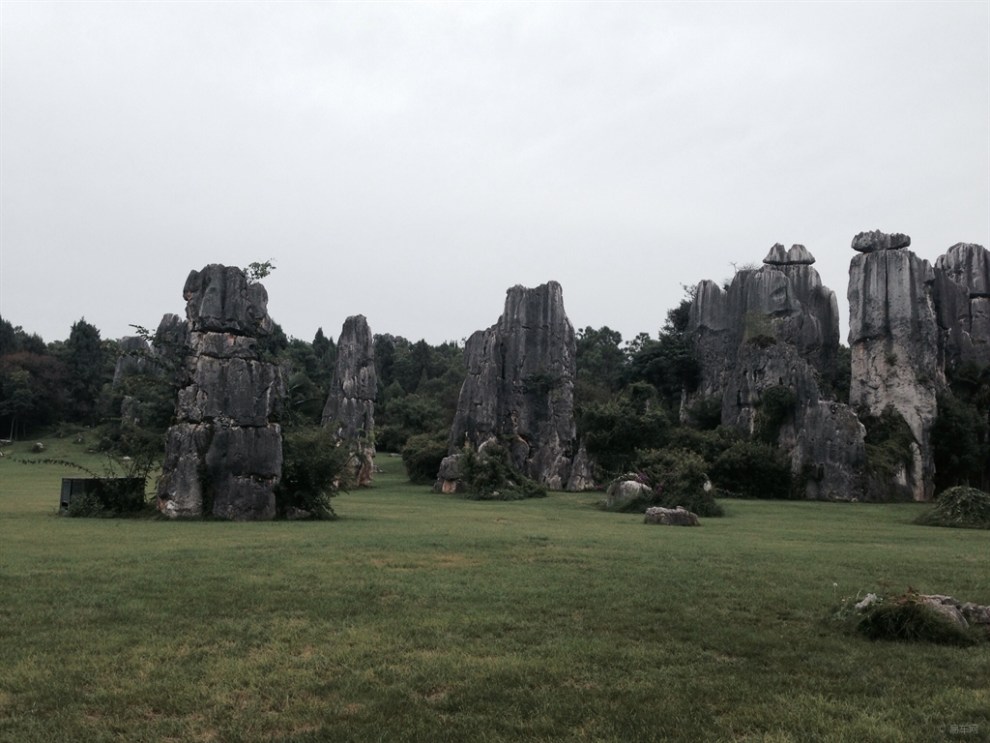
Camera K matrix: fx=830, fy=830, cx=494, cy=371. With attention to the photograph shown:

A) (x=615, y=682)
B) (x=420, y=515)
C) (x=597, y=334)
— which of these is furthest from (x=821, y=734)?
(x=597, y=334)

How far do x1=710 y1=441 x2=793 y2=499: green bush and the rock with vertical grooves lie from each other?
10072mm

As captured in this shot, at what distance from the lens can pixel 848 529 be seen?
20.7 metres

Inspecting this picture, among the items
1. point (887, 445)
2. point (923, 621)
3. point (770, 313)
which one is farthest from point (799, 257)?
point (923, 621)

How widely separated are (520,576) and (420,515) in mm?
12706

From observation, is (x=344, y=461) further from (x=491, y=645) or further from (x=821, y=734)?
(x=821, y=734)

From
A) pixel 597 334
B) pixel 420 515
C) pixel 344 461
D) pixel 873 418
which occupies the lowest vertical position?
pixel 420 515

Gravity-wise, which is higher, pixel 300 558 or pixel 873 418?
pixel 873 418

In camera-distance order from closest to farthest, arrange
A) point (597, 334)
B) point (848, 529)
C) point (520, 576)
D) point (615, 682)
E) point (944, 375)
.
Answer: point (615, 682), point (520, 576), point (848, 529), point (944, 375), point (597, 334)

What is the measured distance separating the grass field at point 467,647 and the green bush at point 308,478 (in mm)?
7696

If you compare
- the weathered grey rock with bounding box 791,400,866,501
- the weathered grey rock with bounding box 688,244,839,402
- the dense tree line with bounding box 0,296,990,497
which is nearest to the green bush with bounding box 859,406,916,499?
the weathered grey rock with bounding box 791,400,866,501

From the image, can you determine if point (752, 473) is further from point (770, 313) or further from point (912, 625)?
point (912, 625)

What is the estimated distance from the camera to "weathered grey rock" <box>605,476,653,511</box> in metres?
27.8

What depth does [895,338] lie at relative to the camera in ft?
140

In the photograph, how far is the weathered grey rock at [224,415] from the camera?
21250 millimetres
